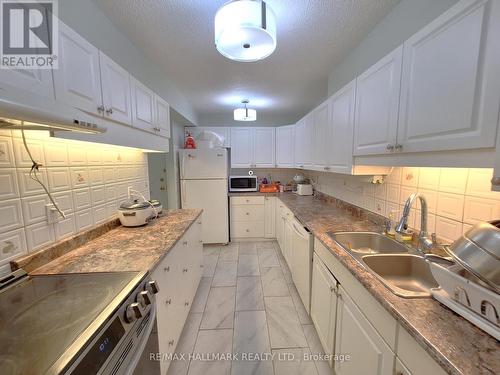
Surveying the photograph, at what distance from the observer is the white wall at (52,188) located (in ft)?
3.20

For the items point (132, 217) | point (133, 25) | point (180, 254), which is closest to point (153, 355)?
point (180, 254)

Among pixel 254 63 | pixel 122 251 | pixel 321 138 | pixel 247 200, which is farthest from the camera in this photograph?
pixel 247 200

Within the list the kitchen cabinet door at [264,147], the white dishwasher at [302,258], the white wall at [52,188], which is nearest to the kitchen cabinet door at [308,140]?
the white dishwasher at [302,258]

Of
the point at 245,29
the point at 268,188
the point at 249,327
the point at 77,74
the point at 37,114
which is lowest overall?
the point at 249,327

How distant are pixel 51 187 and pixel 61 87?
59cm

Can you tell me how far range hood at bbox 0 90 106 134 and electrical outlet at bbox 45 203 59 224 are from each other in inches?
17.9

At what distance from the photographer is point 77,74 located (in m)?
1.03

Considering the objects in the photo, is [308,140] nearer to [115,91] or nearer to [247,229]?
[247,229]

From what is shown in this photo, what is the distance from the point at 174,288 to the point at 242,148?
2.91 m

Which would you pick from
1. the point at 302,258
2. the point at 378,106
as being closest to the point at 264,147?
the point at 302,258

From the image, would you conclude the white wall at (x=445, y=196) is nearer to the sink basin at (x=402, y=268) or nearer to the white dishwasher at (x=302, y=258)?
the sink basin at (x=402, y=268)

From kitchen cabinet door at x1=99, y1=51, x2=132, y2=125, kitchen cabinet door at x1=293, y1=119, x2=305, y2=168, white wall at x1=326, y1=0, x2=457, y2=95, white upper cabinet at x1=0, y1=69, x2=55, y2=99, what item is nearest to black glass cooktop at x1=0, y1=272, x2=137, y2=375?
white upper cabinet at x1=0, y1=69, x2=55, y2=99

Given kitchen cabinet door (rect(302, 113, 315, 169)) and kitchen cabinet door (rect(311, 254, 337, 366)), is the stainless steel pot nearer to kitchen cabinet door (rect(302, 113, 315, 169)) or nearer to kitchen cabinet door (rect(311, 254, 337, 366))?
kitchen cabinet door (rect(311, 254, 337, 366))

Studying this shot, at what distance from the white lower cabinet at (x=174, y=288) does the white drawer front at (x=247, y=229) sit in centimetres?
161
